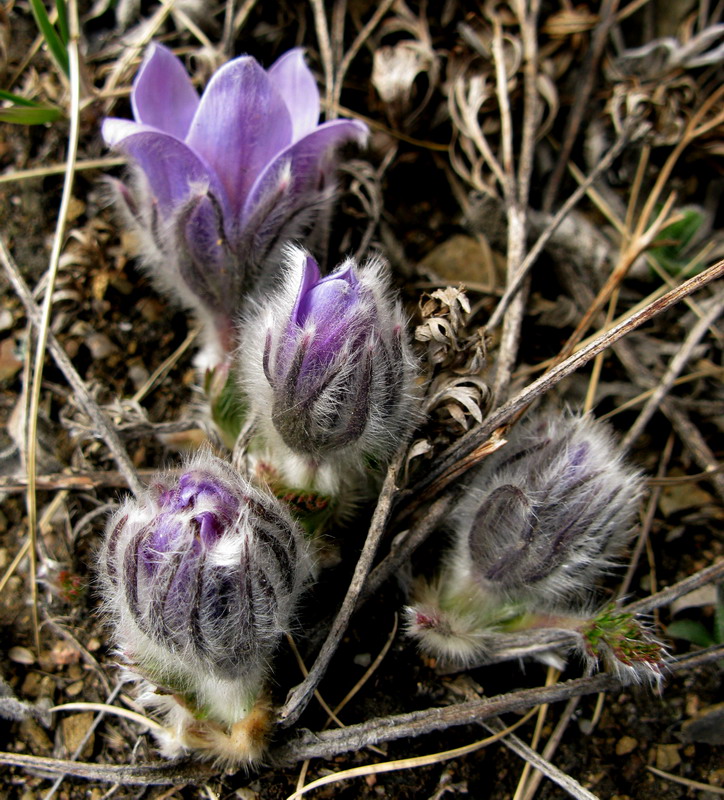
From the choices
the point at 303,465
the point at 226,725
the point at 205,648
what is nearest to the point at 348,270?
the point at 303,465

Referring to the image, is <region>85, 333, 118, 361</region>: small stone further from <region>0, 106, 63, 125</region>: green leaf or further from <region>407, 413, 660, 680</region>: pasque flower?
<region>407, 413, 660, 680</region>: pasque flower

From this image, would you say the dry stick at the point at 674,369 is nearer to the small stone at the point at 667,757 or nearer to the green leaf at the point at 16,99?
the small stone at the point at 667,757

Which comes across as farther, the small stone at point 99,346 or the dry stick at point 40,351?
the small stone at point 99,346

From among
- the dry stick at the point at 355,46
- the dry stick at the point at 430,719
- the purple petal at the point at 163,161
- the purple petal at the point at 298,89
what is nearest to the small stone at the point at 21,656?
the dry stick at the point at 430,719

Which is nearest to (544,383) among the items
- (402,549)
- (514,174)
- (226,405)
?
(402,549)

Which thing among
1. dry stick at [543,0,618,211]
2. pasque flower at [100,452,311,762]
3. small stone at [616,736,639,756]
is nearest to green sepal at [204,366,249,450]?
pasque flower at [100,452,311,762]

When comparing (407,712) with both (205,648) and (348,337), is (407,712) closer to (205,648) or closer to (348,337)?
(205,648)

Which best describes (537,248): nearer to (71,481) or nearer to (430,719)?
(430,719)
